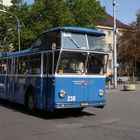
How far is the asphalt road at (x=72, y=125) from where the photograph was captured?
10.9 m

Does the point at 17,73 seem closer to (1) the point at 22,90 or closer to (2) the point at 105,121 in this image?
(1) the point at 22,90

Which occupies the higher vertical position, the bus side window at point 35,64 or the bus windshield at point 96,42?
the bus windshield at point 96,42

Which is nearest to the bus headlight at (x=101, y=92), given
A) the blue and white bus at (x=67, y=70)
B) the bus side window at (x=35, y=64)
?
the blue and white bus at (x=67, y=70)

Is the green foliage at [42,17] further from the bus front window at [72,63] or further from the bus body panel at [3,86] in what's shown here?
the bus front window at [72,63]

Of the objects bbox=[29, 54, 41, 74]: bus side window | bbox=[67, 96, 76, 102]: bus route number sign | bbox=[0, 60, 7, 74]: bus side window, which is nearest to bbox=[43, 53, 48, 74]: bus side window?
bbox=[29, 54, 41, 74]: bus side window

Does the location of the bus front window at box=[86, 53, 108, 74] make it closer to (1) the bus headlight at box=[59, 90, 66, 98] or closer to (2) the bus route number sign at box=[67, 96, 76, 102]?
(2) the bus route number sign at box=[67, 96, 76, 102]

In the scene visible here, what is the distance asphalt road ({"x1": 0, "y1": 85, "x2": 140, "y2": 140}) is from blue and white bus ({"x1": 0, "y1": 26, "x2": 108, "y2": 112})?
23.3 inches

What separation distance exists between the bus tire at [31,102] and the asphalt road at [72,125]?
9.6 inches

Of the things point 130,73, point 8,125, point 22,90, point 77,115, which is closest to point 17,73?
point 22,90

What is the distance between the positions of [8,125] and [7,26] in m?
38.1

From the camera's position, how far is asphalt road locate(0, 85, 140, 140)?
1095cm

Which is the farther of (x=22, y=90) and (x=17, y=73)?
(x=17, y=73)

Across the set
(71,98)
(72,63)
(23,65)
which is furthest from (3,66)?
(71,98)

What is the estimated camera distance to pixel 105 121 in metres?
13.9
